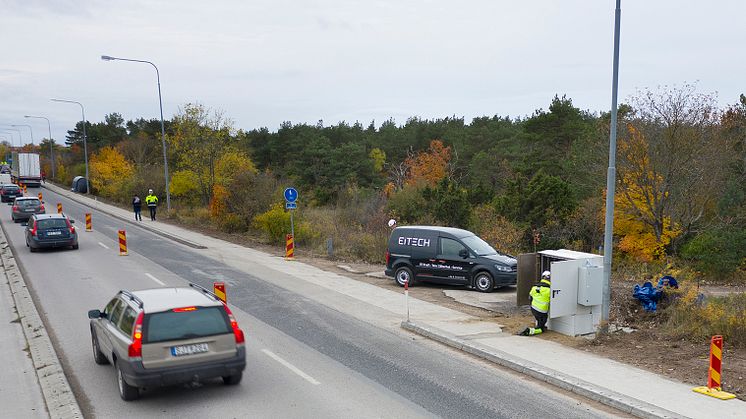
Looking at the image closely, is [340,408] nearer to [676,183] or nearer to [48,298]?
[48,298]

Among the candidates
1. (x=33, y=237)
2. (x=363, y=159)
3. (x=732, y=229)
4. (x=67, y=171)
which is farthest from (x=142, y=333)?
(x=67, y=171)

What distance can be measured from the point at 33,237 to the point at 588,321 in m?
20.6

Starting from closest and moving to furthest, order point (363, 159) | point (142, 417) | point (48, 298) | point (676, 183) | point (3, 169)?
point (142, 417) → point (48, 298) → point (676, 183) → point (363, 159) → point (3, 169)

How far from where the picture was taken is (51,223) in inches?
953

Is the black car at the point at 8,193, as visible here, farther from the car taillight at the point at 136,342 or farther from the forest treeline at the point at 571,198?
the car taillight at the point at 136,342

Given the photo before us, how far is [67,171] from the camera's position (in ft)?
268

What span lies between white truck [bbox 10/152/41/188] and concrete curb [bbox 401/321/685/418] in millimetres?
68695

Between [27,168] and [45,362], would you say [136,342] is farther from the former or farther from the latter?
[27,168]

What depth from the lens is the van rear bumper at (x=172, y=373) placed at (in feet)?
25.7

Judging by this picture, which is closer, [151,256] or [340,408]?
[340,408]

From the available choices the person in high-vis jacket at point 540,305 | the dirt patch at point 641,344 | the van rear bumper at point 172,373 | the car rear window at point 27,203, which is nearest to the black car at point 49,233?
the car rear window at point 27,203

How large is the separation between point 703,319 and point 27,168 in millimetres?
73240

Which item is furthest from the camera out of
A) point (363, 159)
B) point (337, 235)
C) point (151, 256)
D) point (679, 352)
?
point (363, 159)

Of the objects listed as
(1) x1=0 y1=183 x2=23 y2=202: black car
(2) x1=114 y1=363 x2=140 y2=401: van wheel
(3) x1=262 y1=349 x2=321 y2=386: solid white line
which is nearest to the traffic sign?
(3) x1=262 y1=349 x2=321 y2=386: solid white line
